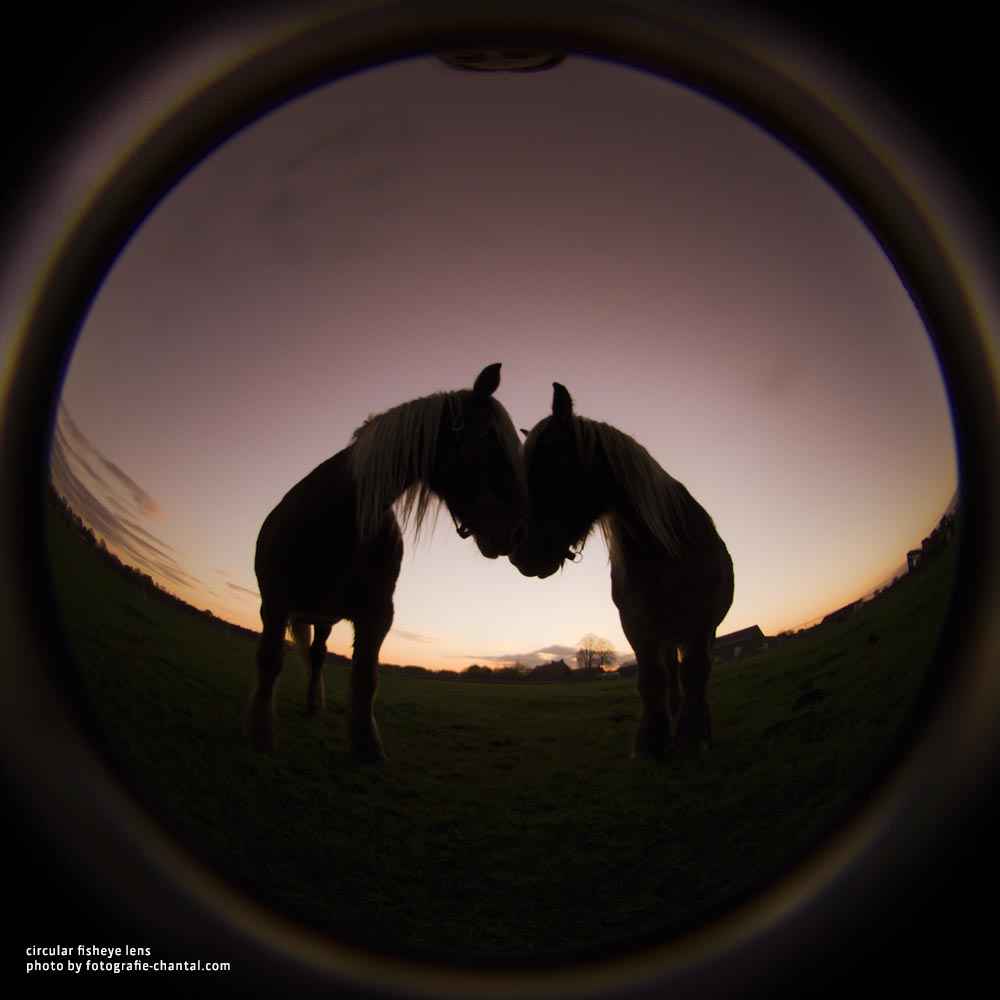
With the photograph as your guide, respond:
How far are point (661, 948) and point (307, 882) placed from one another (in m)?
0.46

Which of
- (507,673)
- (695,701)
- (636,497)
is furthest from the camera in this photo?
(636,497)

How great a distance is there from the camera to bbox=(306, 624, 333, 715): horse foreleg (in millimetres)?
780

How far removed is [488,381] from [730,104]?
1.58 ft

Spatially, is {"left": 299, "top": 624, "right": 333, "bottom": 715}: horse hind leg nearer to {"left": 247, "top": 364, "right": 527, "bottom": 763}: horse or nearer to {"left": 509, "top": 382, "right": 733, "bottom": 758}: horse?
{"left": 247, "top": 364, "right": 527, "bottom": 763}: horse

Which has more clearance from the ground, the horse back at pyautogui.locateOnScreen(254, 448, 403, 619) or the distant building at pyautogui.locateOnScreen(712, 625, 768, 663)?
the horse back at pyautogui.locateOnScreen(254, 448, 403, 619)

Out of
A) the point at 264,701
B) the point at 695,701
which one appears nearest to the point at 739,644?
the point at 695,701

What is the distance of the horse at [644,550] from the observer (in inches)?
32.1

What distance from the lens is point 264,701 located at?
771mm

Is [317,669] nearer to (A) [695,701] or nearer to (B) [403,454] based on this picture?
(B) [403,454]

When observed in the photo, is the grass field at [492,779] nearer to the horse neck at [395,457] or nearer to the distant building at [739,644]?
the distant building at [739,644]

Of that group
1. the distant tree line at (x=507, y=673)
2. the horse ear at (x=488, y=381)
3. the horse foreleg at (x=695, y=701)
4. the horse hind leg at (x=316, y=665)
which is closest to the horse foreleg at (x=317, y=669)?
the horse hind leg at (x=316, y=665)

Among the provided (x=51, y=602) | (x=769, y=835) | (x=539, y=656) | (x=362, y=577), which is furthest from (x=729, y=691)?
(x=51, y=602)

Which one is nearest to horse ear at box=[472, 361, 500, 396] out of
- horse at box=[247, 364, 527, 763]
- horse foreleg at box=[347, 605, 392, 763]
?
horse at box=[247, 364, 527, 763]

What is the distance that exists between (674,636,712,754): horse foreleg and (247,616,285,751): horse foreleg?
0.58m
